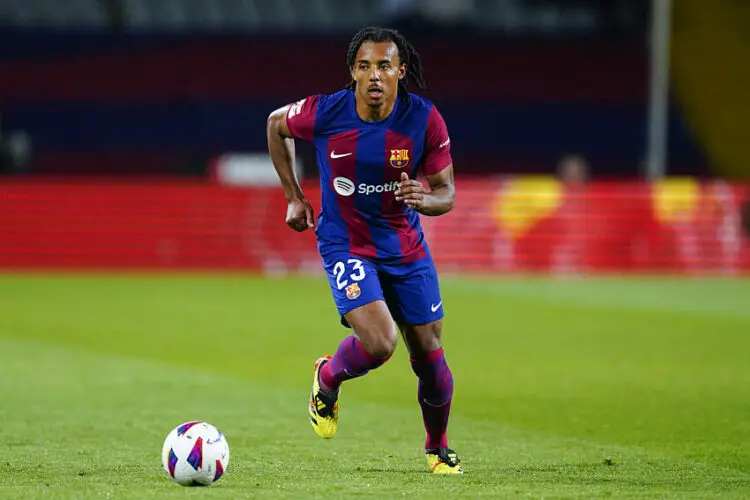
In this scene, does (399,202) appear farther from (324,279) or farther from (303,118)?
(324,279)

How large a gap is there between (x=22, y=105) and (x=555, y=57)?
13.9 metres

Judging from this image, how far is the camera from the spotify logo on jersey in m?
7.19

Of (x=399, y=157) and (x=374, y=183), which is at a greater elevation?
(x=399, y=157)

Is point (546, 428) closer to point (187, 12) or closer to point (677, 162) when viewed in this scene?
point (677, 162)

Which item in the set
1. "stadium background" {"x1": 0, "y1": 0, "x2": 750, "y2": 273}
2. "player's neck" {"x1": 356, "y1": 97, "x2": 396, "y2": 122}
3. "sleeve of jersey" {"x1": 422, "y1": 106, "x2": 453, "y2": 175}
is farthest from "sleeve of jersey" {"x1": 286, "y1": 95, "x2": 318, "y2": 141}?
"stadium background" {"x1": 0, "y1": 0, "x2": 750, "y2": 273}

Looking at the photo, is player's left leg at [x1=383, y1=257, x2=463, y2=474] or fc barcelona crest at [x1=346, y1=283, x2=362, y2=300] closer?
fc barcelona crest at [x1=346, y1=283, x2=362, y2=300]

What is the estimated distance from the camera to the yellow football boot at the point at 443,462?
7.05 m

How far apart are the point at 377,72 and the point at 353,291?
1138 mm

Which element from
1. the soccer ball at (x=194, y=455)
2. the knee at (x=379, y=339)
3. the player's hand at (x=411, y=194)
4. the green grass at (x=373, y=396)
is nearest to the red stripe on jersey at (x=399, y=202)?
the player's hand at (x=411, y=194)

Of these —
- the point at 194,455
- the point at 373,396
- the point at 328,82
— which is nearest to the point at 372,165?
the point at 194,455

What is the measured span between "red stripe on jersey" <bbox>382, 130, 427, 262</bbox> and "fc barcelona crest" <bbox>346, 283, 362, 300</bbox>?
322 mm

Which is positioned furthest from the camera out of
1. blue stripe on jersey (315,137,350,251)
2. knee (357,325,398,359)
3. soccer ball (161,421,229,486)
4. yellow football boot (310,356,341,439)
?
yellow football boot (310,356,341,439)

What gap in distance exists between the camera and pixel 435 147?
717 cm

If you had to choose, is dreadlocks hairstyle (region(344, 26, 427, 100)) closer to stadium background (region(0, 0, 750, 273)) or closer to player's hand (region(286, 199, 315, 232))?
player's hand (region(286, 199, 315, 232))
